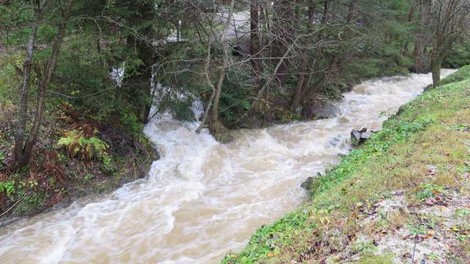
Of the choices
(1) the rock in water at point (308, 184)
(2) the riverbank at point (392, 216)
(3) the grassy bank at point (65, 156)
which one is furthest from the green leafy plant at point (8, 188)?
(1) the rock in water at point (308, 184)

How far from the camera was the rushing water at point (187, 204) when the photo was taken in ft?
22.6

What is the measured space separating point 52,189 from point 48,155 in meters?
0.76

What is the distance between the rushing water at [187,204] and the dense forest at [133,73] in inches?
22.6

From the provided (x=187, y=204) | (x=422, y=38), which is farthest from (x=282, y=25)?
(x=422, y=38)

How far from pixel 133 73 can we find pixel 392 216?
7.75 meters

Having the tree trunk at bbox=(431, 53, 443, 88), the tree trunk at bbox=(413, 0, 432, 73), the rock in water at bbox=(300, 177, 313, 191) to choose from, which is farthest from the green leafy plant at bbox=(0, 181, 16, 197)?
the tree trunk at bbox=(413, 0, 432, 73)

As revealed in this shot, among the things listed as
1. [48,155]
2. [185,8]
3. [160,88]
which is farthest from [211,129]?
[48,155]

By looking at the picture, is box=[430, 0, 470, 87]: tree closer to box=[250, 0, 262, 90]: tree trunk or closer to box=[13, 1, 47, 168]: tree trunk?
box=[250, 0, 262, 90]: tree trunk

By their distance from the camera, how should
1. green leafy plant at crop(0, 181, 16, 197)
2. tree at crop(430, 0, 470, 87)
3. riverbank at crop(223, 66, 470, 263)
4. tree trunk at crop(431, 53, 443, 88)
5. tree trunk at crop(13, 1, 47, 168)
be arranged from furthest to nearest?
tree trunk at crop(431, 53, 443, 88) → tree at crop(430, 0, 470, 87) → green leafy plant at crop(0, 181, 16, 197) → tree trunk at crop(13, 1, 47, 168) → riverbank at crop(223, 66, 470, 263)

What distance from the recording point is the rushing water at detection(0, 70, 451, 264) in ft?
22.6

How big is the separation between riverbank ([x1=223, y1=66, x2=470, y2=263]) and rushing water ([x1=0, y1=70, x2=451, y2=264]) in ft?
4.74

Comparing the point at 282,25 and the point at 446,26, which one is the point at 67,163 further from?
the point at 446,26

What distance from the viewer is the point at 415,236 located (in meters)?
4.54

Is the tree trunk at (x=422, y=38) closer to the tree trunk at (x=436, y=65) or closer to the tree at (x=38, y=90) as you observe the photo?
the tree trunk at (x=436, y=65)
